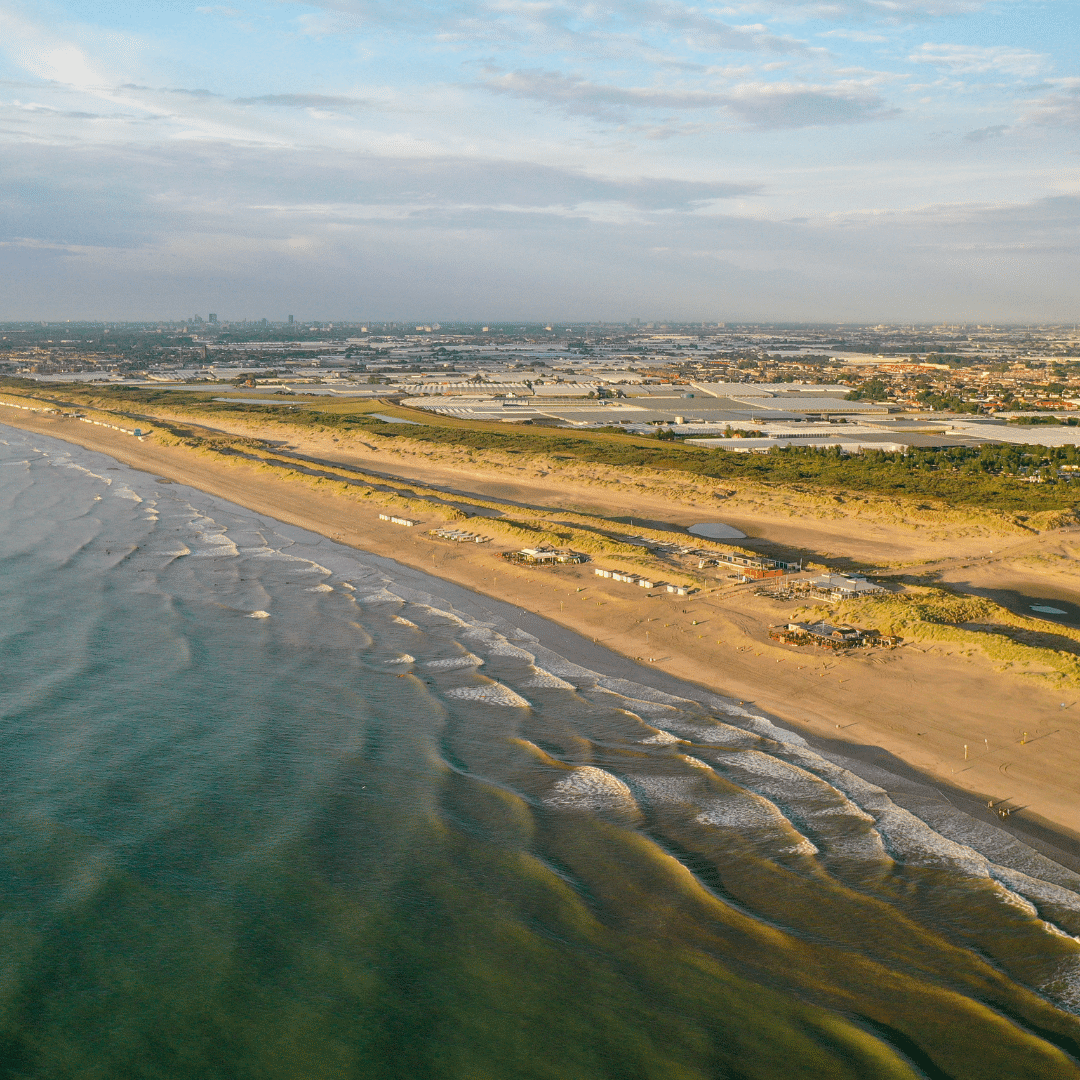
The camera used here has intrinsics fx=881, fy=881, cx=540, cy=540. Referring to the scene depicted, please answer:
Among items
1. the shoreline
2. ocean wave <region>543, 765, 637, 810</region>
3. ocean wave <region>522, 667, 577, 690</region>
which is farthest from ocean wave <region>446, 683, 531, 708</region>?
ocean wave <region>543, 765, 637, 810</region>

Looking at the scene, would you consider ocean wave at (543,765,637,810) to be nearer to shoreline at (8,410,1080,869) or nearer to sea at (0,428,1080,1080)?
sea at (0,428,1080,1080)

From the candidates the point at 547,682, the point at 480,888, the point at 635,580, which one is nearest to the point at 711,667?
the point at 547,682

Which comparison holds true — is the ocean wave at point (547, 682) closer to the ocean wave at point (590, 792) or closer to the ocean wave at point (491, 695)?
the ocean wave at point (491, 695)

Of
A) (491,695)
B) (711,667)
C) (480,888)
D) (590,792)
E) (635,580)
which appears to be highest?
(635,580)

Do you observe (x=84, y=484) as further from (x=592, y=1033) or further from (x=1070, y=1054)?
(x=1070, y=1054)

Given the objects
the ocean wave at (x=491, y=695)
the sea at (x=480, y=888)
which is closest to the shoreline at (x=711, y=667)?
the sea at (x=480, y=888)

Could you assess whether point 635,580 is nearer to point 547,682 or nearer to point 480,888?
point 547,682
